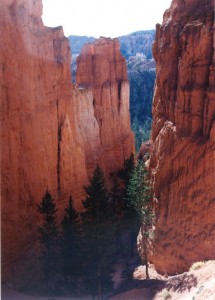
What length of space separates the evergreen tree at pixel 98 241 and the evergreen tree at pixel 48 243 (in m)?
1.86

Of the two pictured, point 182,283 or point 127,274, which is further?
point 127,274

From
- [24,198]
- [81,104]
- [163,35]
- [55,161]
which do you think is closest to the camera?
[163,35]

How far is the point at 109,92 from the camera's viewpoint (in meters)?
49.8

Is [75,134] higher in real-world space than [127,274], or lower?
higher

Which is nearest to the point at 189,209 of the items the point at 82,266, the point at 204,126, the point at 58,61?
the point at 204,126

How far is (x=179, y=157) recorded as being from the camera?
73.4 feet

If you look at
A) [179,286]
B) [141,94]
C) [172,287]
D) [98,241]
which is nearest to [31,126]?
[98,241]

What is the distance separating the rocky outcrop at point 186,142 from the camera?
20875 millimetres

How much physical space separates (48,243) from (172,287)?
8.31 m

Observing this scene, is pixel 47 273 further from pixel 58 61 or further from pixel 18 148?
pixel 58 61

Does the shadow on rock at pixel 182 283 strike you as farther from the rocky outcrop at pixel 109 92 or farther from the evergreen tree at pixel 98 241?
the rocky outcrop at pixel 109 92

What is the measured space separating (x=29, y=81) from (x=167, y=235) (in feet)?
42.8

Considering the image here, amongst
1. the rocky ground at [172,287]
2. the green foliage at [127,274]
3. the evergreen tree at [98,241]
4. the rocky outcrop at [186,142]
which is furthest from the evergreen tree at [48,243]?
the rocky outcrop at [186,142]

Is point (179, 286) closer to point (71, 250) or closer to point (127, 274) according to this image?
point (71, 250)
